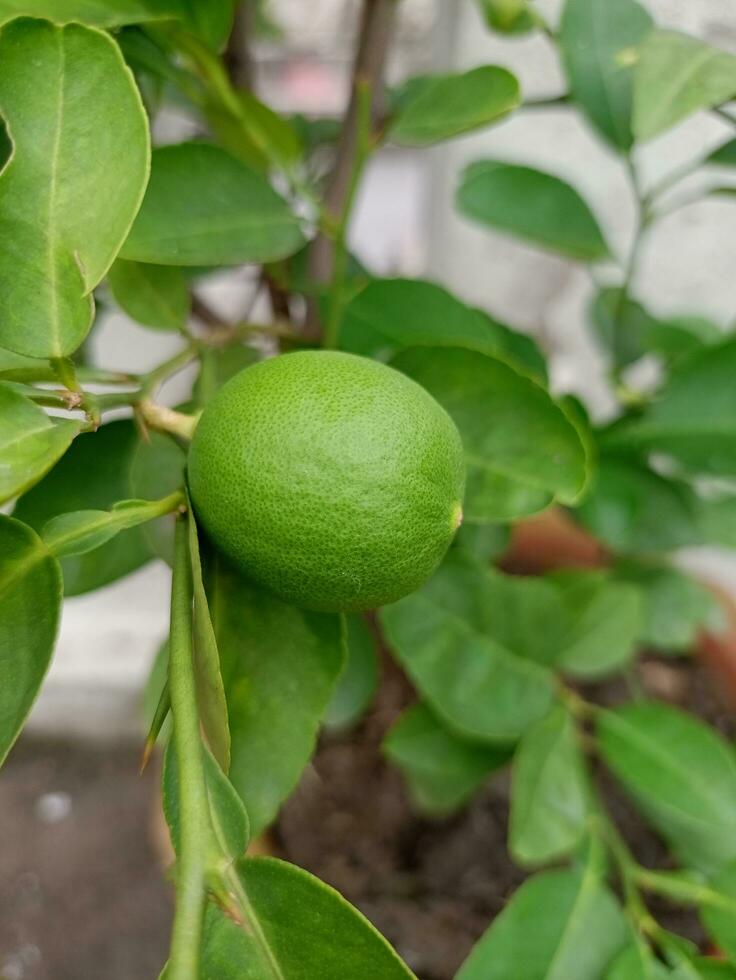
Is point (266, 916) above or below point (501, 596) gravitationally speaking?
above

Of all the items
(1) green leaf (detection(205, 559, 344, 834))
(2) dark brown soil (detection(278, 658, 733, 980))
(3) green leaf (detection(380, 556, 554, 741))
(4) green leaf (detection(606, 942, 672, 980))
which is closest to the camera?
(1) green leaf (detection(205, 559, 344, 834))

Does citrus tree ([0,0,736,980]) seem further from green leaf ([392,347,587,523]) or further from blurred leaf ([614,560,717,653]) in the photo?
blurred leaf ([614,560,717,653])

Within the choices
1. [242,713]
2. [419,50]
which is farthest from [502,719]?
[419,50]

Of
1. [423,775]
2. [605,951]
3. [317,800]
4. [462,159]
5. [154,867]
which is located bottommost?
[154,867]

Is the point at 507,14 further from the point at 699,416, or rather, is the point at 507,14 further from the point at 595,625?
the point at 595,625

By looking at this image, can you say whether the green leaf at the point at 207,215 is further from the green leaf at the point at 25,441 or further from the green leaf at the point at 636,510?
the green leaf at the point at 636,510

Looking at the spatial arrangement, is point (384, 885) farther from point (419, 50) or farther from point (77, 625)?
point (419, 50)

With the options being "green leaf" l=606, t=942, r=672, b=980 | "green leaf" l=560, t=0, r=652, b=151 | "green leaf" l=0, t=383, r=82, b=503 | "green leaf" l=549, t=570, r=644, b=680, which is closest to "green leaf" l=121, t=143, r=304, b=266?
"green leaf" l=0, t=383, r=82, b=503
